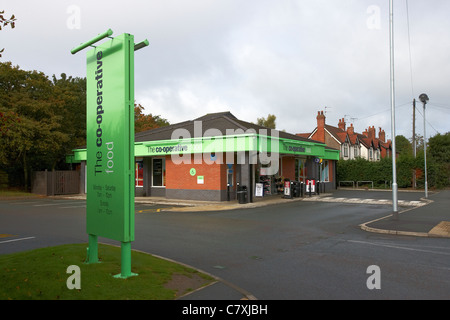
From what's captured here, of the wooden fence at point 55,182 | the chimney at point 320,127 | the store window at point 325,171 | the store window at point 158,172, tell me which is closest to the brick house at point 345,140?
the chimney at point 320,127

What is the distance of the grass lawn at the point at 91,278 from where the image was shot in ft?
16.8

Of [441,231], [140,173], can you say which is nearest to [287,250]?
[441,231]

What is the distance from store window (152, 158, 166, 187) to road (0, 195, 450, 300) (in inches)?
478

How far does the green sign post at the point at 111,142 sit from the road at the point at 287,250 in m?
2.12

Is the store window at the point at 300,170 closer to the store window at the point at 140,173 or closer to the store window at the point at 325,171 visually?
the store window at the point at 325,171

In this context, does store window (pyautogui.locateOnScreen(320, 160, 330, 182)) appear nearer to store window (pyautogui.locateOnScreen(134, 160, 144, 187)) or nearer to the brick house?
the brick house

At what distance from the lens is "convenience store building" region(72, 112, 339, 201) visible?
2231cm

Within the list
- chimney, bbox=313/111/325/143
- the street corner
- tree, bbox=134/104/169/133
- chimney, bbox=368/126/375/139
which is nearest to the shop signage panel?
the street corner

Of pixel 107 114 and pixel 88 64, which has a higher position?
pixel 88 64

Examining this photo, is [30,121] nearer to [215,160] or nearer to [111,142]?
[215,160]

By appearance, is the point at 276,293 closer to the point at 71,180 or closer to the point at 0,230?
the point at 0,230
